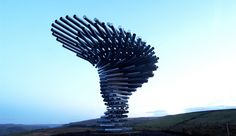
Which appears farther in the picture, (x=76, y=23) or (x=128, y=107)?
(x=128, y=107)

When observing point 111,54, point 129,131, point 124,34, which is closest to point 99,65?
point 111,54

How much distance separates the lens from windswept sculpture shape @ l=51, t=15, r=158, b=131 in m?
26.2

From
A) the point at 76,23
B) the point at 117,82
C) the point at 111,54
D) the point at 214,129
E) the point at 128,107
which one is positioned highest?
the point at 76,23

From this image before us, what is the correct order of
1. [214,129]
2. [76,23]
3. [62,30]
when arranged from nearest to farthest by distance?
[76,23]
[62,30]
[214,129]

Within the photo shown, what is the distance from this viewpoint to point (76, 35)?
2689cm

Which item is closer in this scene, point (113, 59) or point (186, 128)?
point (113, 59)

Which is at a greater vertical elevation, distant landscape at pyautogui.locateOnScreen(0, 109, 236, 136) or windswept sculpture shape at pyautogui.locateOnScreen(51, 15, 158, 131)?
windswept sculpture shape at pyautogui.locateOnScreen(51, 15, 158, 131)

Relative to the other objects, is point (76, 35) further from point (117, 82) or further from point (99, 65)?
point (117, 82)

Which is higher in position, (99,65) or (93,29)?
(93,29)

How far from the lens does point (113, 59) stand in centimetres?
2745

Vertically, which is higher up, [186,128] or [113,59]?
[113,59]

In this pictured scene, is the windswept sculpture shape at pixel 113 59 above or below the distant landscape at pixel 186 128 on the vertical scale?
above

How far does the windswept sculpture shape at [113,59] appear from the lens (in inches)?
1033

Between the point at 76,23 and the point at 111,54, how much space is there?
3.86 metres
